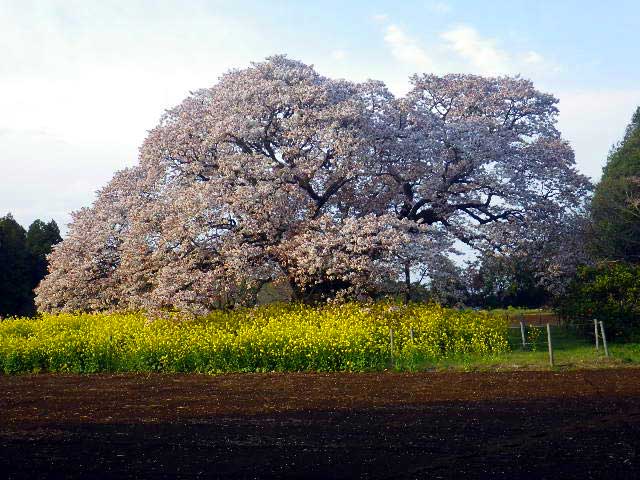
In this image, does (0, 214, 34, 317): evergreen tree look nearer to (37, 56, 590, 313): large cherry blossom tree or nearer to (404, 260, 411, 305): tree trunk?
(37, 56, 590, 313): large cherry blossom tree

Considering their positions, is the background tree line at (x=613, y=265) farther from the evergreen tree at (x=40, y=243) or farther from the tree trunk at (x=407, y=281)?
the evergreen tree at (x=40, y=243)

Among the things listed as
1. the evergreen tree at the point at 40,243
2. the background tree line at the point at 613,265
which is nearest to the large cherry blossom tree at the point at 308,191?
the background tree line at the point at 613,265

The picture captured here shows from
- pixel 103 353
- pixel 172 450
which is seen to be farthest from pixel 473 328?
pixel 172 450

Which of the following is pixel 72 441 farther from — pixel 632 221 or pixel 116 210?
pixel 632 221

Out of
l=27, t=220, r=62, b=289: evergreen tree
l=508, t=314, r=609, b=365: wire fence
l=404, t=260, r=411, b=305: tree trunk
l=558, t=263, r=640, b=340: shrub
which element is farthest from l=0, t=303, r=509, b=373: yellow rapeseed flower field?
l=27, t=220, r=62, b=289: evergreen tree

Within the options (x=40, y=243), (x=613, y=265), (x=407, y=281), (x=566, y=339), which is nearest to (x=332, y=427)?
(x=407, y=281)

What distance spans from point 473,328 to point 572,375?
4.12 meters

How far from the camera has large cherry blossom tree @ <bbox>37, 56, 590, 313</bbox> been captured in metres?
20.1

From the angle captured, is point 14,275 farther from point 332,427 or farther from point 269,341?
point 332,427

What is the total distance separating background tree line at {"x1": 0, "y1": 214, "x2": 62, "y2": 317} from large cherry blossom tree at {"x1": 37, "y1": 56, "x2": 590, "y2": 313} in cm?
1868

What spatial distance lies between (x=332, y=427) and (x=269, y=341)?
7794mm

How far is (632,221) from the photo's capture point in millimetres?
24422

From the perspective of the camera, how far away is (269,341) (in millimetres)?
18047

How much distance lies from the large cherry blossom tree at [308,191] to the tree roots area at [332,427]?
4968 millimetres
